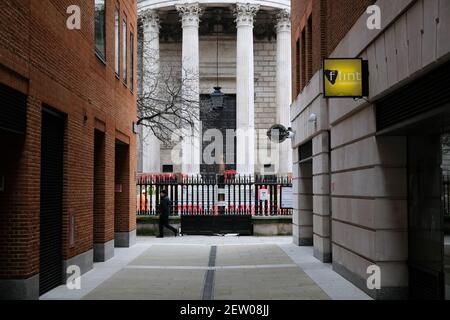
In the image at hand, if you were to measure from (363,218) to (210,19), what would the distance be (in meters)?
42.0

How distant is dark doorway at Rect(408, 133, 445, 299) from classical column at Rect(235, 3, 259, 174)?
34898 mm

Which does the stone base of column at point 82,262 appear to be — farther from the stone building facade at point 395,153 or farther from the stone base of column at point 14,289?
the stone building facade at point 395,153

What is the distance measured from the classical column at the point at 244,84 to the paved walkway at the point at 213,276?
24220 mm

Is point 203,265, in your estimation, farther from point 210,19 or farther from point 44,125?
point 210,19

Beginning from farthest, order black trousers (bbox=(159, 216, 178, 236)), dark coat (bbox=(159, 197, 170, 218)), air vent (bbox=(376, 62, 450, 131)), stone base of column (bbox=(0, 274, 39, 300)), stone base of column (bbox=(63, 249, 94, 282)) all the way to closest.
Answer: black trousers (bbox=(159, 216, 178, 236)) < dark coat (bbox=(159, 197, 170, 218)) < stone base of column (bbox=(63, 249, 94, 282)) < stone base of column (bbox=(0, 274, 39, 300)) < air vent (bbox=(376, 62, 450, 131))

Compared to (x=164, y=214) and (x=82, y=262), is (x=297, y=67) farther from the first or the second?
(x=82, y=262)

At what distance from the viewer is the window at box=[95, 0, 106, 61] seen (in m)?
17.0

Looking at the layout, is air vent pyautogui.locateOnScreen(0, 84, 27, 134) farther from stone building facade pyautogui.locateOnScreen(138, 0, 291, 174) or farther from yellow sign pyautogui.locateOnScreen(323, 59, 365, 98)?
stone building facade pyautogui.locateOnScreen(138, 0, 291, 174)

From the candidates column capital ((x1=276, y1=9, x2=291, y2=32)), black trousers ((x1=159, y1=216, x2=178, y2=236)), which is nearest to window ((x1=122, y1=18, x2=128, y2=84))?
black trousers ((x1=159, y1=216, x2=178, y2=236))

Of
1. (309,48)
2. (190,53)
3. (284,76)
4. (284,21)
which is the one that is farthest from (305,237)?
(284,21)

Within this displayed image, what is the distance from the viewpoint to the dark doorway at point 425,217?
10188mm

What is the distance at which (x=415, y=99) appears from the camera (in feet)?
31.7

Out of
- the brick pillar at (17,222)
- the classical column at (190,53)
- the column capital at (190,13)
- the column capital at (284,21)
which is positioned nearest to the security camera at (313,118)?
the brick pillar at (17,222)
